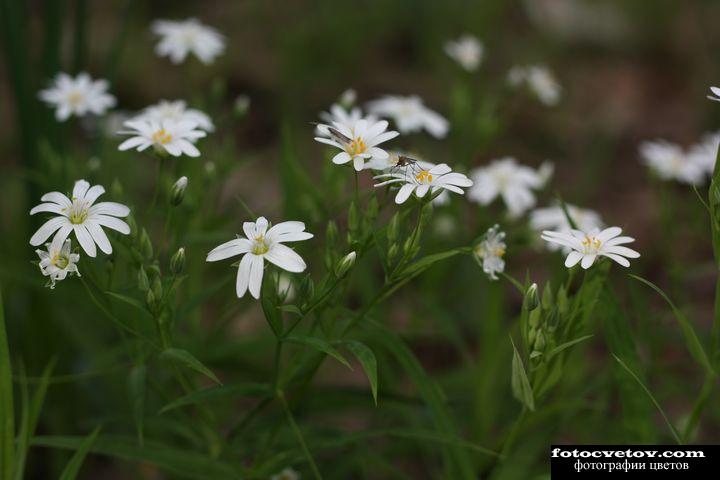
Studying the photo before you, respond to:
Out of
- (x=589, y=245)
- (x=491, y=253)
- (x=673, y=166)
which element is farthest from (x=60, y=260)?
(x=673, y=166)

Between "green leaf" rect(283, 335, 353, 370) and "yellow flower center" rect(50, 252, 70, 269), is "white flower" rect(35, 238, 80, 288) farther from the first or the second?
"green leaf" rect(283, 335, 353, 370)

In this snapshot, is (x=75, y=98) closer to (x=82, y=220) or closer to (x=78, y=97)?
(x=78, y=97)

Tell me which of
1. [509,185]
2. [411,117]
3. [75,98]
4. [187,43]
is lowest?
[509,185]

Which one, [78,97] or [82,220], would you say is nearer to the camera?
[82,220]

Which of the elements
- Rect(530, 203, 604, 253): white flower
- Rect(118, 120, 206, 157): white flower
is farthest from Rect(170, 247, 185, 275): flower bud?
Rect(530, 203, 604, 253): white flower

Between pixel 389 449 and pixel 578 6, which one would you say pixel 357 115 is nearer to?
pixel 389 449
